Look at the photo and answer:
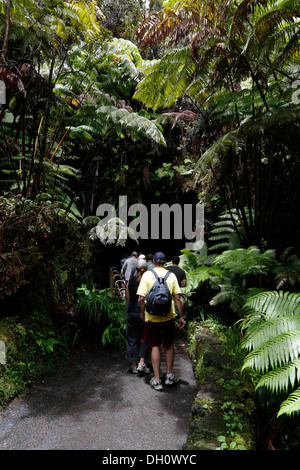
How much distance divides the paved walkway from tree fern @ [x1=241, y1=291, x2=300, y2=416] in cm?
114

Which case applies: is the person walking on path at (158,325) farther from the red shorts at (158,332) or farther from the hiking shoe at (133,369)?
the hiking shoe at (133,369)

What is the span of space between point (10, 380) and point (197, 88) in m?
5.29

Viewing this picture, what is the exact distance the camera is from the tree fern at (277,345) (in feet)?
6.44

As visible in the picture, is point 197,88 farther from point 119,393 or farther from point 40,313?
point 119,393

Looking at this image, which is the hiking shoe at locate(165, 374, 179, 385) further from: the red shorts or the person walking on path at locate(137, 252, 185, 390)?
the red shorts

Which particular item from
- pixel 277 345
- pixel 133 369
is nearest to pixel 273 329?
pixel 277 345

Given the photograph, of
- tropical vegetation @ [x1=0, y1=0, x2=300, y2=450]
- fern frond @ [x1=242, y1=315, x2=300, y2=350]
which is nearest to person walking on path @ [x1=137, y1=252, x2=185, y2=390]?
tropical vegetation @ [x1=0, y1=0, x2=300, y2=450]

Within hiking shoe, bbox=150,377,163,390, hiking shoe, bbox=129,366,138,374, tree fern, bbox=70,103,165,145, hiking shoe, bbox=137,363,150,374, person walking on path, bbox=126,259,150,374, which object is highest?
tree fern, bbox=70,103,165,145

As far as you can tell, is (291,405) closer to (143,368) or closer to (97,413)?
(97,413)

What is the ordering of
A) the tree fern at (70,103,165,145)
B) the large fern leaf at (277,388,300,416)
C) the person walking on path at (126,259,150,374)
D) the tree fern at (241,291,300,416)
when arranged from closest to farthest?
the large fern leaf at (277,388,300,416) → the tree fern at (241,291,300,416) → the person walking on path at (126,259,150,374) → the tree fern at (70,103,165,145)

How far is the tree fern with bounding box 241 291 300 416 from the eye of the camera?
1.96 meters

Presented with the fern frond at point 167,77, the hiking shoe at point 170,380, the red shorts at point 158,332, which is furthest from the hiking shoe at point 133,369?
the fern frond at point 167,77

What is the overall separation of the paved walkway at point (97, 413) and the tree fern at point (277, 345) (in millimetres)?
1136

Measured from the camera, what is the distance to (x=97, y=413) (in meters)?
3.05
